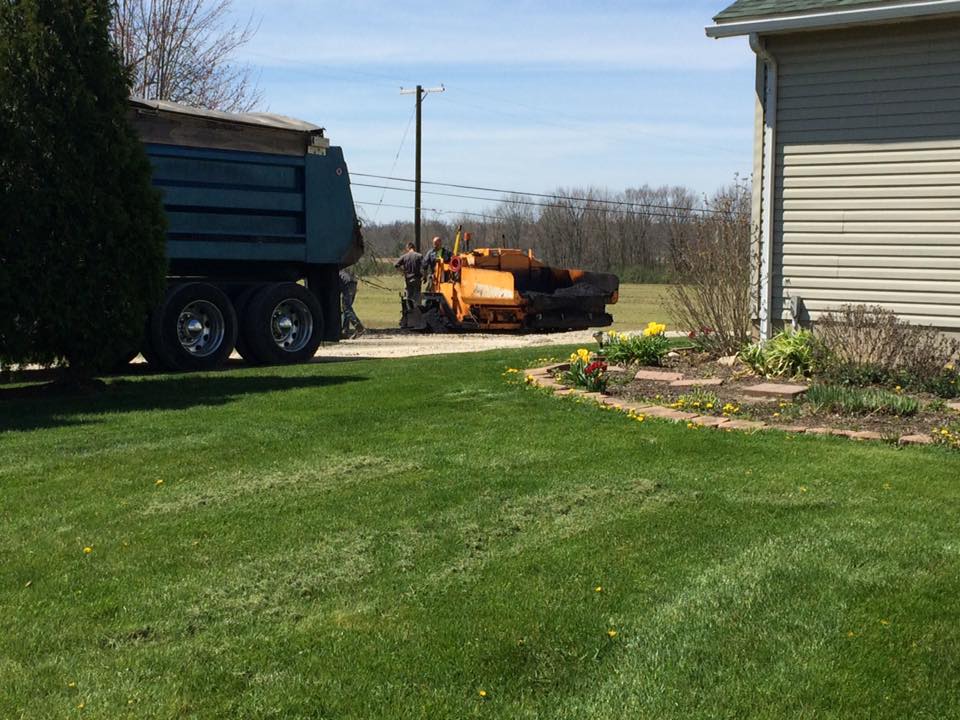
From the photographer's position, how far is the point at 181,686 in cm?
368

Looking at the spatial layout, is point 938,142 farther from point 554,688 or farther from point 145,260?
point 554,688

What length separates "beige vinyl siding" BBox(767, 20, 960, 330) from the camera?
10.3 m

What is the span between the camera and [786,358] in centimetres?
973

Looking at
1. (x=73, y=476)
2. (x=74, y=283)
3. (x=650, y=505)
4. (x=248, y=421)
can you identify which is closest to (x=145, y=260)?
(x=74, y=283)

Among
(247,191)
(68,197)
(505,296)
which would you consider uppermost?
(247,191)

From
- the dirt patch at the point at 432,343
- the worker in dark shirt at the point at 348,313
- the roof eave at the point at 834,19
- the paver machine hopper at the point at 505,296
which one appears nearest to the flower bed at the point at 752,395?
the roof eave at the point at 834,19

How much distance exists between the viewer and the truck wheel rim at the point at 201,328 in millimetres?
13758

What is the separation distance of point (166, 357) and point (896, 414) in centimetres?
864

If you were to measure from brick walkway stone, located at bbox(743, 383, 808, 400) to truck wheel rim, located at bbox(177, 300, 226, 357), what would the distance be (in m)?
7.43

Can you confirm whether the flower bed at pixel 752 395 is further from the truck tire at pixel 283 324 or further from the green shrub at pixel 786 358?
the truck tire at pixel 283 324

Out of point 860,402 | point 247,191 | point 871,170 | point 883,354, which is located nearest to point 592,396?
point 860,402

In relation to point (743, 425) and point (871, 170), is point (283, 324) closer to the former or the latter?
point (871, 170)

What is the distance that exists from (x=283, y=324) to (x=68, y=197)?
5532 mm

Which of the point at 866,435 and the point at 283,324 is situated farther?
the point at 283,324
